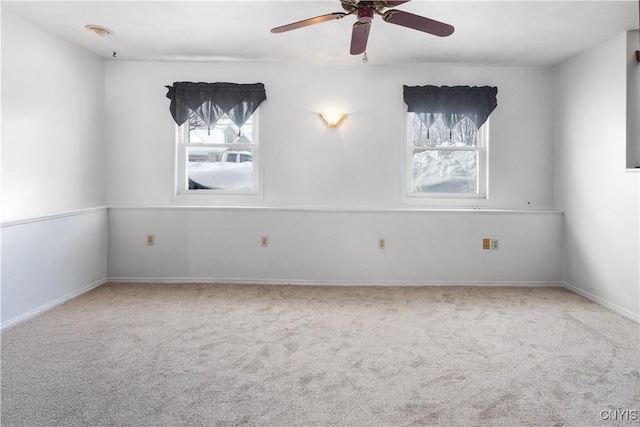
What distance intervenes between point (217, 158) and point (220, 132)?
0.30 m

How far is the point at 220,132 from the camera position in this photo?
4.59 meters

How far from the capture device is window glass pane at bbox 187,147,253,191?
15.1 ft

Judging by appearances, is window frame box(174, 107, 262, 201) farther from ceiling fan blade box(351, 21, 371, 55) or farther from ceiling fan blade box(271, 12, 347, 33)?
ceiling fan blade box(271, 12, 347, 33)

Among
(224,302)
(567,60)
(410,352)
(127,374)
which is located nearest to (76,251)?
(224,302)

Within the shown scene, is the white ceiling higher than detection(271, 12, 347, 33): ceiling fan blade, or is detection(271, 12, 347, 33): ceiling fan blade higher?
the white ceiling

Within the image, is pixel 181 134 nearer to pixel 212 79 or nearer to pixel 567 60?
pixel 212 79

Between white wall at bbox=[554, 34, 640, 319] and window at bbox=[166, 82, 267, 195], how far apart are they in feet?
11.0

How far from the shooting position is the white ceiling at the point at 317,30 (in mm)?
2975

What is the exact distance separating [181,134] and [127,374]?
2960 mm

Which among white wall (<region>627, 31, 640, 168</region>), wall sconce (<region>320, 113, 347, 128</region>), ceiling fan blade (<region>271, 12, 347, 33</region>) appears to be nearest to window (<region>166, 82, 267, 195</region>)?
wall sconce (<region>320, 113, 347, 128</region>)

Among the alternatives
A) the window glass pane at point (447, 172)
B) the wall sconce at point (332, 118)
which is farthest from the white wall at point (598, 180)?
the wall sconce at point (332, 118)

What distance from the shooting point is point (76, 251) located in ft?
12.6

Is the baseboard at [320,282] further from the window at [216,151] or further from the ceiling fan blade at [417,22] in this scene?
the ceiling fan blade at [417,22]

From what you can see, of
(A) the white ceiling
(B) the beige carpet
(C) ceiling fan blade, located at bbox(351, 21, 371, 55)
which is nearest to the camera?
(B) the beige carpet
